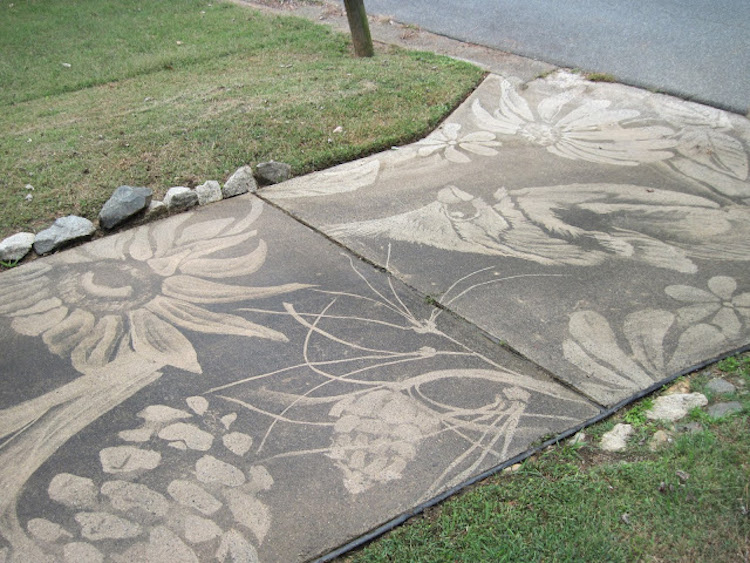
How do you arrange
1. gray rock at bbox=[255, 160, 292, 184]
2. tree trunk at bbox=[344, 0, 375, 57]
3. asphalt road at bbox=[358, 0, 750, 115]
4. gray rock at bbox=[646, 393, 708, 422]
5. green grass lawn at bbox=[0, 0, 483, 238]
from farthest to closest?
tree trunk at bbox=[344, 0, 375, 57], asphalt road at bbox=[358, 0, 750, 115], green grass lawn at bbox=[0, 0, 483, 238], gray rock at bbox=[255, 160, 292, 184], gray rock at bbox=[646, 393, 708, 422]

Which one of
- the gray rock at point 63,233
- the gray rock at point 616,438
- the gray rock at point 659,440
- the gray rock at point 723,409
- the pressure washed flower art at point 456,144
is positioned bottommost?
the gray rock at point 723,409

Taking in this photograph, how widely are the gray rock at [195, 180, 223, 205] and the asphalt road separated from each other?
8.84 ft

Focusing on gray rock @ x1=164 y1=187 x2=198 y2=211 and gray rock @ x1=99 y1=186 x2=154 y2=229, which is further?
gray rock @ x1=164 y1=187 x2=198 y2=211

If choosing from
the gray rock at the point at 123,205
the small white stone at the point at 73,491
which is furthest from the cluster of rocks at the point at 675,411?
the gray rock at the point at 123,205

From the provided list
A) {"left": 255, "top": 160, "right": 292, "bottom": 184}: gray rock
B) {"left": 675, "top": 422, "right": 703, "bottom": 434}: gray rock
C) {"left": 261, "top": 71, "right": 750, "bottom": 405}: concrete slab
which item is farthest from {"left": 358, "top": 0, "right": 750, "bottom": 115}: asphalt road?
{"left": 675, "top": 422, "right": 703, "bottom": 434}: gray rock

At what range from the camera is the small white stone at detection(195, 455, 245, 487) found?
1.69 meters

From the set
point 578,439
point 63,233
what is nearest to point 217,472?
point 578,439

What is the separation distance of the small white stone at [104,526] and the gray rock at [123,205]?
5.23 ft

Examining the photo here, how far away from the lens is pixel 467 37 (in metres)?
5.14

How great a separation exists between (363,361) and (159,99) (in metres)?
3.03

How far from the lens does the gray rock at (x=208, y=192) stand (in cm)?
306

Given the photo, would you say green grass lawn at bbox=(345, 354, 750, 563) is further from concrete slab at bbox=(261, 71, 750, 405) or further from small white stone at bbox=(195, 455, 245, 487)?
small white stone at bbox=(195, 455, 245, 487)

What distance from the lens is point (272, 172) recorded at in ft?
10.5

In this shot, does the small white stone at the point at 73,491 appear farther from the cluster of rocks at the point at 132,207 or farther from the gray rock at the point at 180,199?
the gray rock at the point at 180,199
